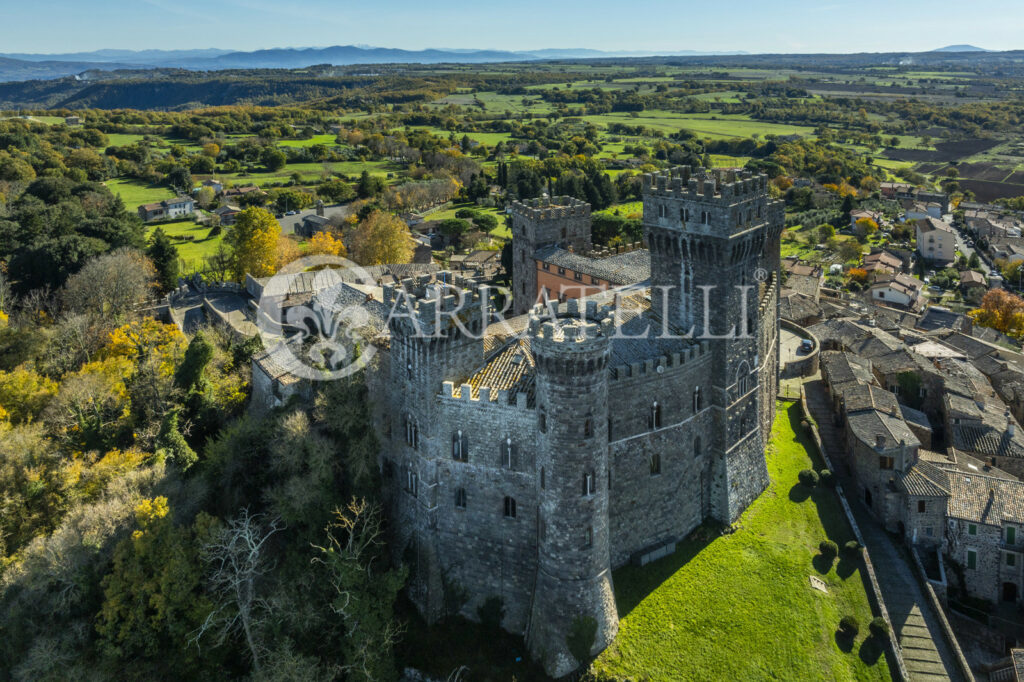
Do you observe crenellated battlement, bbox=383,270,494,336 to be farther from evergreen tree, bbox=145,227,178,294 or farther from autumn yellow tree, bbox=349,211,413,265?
autumn yellow tree, bbox=349,211,413,265

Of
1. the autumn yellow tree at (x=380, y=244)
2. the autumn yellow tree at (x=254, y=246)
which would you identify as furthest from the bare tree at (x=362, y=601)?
the autumn yellow tree at (x=380, y=244)

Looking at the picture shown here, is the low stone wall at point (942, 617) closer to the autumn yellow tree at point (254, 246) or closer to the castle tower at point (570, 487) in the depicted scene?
the castle tower at point (570, 487)

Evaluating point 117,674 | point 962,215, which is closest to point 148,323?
point 117,674

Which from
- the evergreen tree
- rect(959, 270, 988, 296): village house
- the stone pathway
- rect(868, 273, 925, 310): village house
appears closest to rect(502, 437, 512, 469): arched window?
the stone pathway

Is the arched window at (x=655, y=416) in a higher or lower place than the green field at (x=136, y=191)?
lower

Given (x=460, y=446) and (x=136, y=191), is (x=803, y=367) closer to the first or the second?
(x=460, y=446)

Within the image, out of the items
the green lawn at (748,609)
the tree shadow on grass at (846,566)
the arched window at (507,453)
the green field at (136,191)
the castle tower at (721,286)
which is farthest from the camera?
the green field at (136,191)
